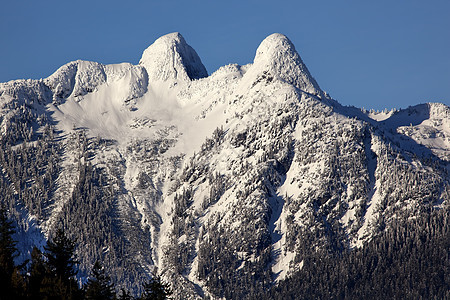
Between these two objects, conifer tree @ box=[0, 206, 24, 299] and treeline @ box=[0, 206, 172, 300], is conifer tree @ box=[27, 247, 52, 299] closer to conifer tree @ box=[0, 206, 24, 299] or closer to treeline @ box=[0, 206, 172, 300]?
treeline @ box=[0, 206, 172, 300]

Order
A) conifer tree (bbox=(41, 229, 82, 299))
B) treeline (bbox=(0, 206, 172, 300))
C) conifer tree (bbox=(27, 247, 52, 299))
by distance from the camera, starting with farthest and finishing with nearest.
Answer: conifer tree (bbox=(27, 247, 52, 299))
conifer tree (bbox=(41, 229, 82, 299))
treeline (bbox=(0, 206, 172, 300))

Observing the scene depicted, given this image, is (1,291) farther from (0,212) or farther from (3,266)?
(0,212)

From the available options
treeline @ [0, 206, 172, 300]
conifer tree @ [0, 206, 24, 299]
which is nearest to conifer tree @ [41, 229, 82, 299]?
treeline @ [0, 206, 172, 300]

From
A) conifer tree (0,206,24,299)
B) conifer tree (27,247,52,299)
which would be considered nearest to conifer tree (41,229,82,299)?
conifer tree (27,247,52,299)

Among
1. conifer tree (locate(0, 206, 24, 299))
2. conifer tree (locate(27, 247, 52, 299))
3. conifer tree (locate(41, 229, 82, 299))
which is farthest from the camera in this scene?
conifer tree (locate(27, 247, 52, 299))

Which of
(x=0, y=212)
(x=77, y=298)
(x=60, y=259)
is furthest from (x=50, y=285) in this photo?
(x=0, y=212)

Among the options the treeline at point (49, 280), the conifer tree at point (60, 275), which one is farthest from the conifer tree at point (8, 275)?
the conifer tree at point (60, 275)

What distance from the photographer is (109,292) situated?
12812 cm

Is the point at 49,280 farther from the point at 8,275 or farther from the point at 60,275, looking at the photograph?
the point at 60,275

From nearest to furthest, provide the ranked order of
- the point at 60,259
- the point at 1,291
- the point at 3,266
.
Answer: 1. the point at 1,291
2. the point at 3,266
3. the point at 60,259

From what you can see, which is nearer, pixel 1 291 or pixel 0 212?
pixel 1 291

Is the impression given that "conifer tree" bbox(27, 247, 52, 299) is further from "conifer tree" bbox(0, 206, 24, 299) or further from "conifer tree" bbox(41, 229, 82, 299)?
"conifer tree" bbox(0, 206, 24, 299)

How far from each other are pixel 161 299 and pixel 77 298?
15157 mm

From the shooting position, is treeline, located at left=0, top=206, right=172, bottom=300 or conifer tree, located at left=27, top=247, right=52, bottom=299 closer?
treeline, located at left=0, top=206, right=172, bottom=300
